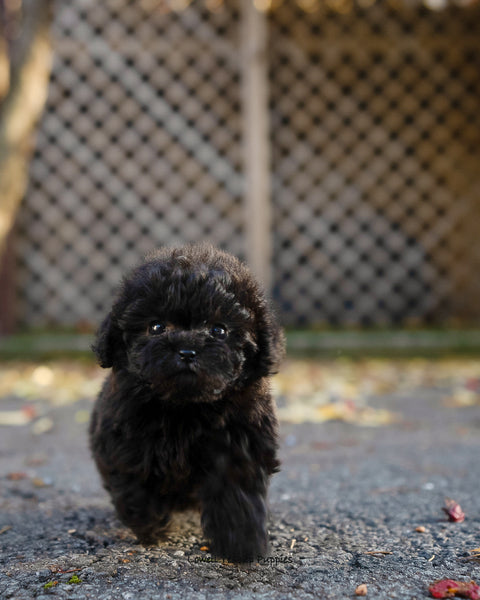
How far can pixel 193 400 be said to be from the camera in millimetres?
1262

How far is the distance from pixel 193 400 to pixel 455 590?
654 mm

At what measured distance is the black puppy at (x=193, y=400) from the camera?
1.26 m

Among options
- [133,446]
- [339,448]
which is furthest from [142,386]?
[339,448]

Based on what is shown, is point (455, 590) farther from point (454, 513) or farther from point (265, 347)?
point (265, 347)

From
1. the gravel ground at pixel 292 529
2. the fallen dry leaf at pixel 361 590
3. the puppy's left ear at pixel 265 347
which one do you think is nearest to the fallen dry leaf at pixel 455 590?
the gravel ground at pixel 292 529

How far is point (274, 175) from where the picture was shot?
219 inches

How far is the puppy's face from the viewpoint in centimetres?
124

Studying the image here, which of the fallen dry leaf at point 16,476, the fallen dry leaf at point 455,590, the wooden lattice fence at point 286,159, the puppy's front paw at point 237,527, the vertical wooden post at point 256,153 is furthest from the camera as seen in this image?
the wooden lattice fence at point 286,159

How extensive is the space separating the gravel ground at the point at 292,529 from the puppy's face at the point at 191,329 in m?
0.41

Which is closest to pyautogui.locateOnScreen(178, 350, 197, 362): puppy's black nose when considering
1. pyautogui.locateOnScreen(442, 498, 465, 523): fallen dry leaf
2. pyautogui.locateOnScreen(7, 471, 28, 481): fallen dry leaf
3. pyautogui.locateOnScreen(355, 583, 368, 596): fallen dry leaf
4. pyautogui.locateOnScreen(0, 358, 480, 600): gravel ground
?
pyautogui.locateOnScreen(0, 358, 480, 600): gravel ground

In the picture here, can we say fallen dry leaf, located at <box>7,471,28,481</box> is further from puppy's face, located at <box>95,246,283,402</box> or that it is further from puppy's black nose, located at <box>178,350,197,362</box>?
puppy's black nose, located at <box>178,350,197,362</box>

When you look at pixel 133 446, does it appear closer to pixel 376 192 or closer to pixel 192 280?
pixel 192 280

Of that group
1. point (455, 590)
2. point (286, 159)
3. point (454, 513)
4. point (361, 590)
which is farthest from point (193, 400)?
point (286, 159)

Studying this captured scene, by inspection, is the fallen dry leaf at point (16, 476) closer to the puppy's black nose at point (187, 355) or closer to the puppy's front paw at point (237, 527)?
the puppy's front paw at point (237, 527)
